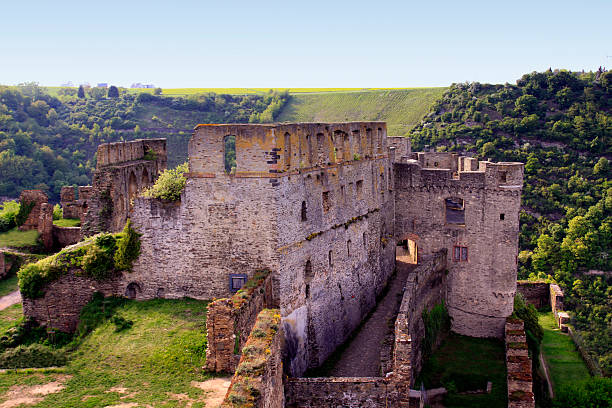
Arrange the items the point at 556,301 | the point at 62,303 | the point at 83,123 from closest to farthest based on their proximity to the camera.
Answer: the point at 62,303
the point at 556,301
the point at 83,123

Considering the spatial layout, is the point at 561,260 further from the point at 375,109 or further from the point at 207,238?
the point at 375,109

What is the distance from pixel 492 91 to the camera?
67.7 m

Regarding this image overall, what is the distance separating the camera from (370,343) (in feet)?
78.6

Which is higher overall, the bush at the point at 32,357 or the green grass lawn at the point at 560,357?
the bush at the point at 32,357

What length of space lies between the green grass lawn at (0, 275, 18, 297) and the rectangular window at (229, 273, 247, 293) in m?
11.3

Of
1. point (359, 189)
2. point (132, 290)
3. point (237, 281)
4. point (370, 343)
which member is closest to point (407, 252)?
point (359, 189)

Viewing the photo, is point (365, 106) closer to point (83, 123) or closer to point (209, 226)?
point (83, 123)

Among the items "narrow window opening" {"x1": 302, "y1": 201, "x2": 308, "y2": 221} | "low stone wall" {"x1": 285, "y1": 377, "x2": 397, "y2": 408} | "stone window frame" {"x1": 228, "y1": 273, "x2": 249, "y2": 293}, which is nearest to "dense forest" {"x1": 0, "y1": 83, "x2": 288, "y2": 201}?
"narrow window opening" {"x1": 302, "y1": 201, "x2": 308, "y2": 221}

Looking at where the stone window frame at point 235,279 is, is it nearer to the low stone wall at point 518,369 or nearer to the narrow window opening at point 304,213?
the narrow window opening at point 304,213

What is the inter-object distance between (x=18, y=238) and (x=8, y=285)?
469 cm

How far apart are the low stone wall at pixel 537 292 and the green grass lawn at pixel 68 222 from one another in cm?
2747

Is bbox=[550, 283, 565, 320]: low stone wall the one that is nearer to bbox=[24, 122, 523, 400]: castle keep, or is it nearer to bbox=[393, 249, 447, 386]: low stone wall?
bbox=[24, 122, 523, 400]: castle keep

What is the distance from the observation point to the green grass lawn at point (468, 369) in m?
25.0

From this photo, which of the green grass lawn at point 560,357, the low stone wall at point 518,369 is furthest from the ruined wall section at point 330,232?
the green grass lawn at point 560,357
